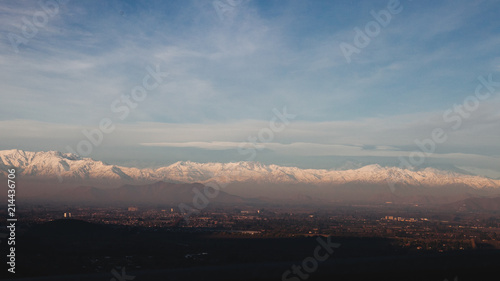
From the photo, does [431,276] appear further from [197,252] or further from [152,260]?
[197,252]

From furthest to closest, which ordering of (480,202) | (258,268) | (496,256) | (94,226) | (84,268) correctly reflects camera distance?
(480,202)
(94,226)
(84,268)
(496,256)
(258,268)

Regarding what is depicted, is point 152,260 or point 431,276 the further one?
point 152,260

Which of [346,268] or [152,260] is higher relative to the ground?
[346,268]

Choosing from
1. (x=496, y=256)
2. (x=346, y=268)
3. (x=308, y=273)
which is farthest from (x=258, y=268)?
(x=496, y=256)

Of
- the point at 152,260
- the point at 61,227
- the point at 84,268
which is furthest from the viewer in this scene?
the point at 61,227

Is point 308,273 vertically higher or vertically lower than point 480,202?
higher

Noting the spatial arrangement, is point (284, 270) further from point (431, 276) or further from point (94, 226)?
point (94, 226)

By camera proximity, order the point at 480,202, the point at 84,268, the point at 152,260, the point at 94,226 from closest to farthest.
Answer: the point at 84,268
the point at 152,260
the point at 94,226
the point at 480,202

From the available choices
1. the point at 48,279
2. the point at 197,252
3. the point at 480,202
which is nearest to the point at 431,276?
the point at 48,279

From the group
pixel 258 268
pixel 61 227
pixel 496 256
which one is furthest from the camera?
pixel 61 227
